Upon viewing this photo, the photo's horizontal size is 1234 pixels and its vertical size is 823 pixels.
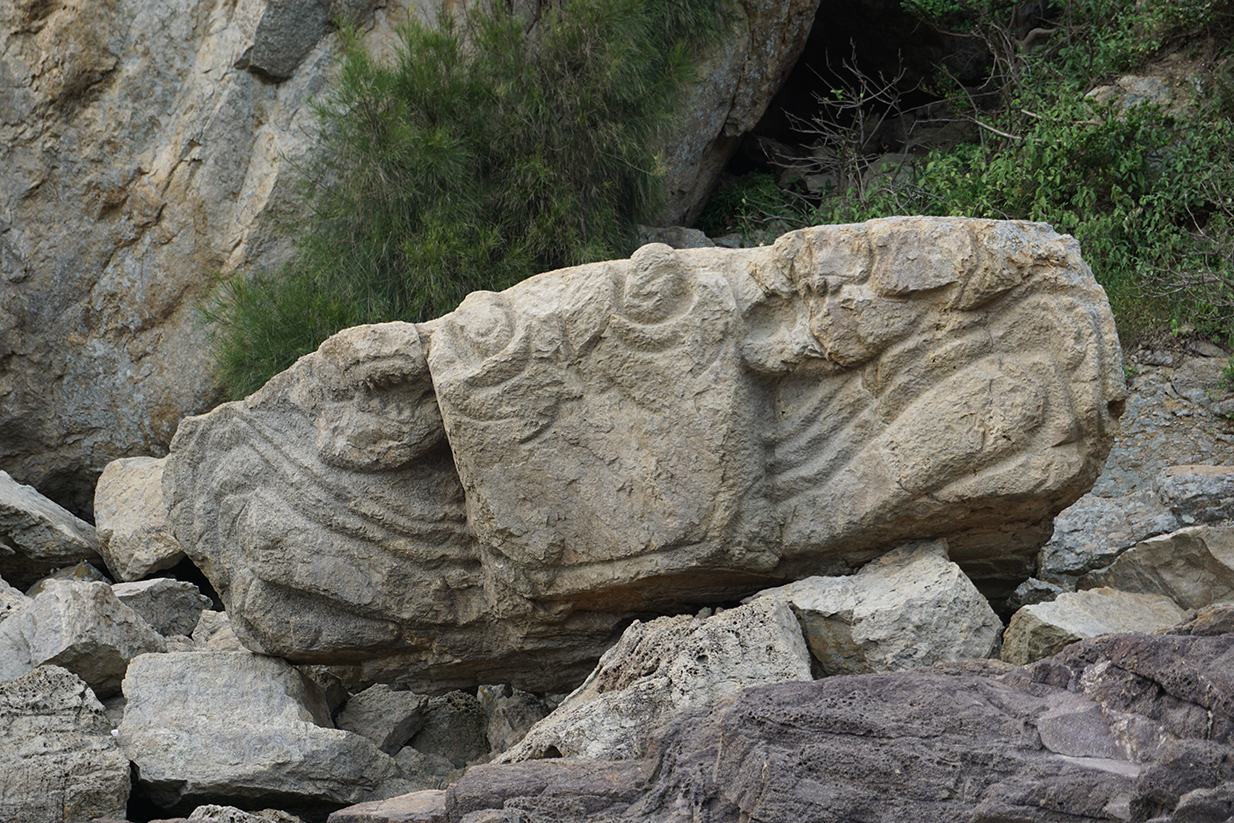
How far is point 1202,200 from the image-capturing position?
6.02m

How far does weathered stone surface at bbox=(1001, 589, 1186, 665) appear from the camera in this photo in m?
2.88

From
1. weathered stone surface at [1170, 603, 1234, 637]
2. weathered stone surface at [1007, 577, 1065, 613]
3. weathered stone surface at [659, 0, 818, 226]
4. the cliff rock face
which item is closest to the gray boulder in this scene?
the cliff rock face

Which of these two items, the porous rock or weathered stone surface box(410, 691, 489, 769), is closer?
weathered stone surface box(410, 691, 489, 769)

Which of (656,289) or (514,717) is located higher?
(656,289)

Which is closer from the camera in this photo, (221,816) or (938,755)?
(938,755)

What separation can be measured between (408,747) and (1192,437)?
3859mm

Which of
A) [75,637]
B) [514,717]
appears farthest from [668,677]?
[75,637]

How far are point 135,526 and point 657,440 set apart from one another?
3518mm

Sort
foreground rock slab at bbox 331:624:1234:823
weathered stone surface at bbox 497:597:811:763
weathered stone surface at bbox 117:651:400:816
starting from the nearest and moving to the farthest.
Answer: foreground rock slab at bbox 331:624:1234:823 < weathered stone surface at bbox 497:597:811:763 < weathered stone surface at bbox 117:651:400:816

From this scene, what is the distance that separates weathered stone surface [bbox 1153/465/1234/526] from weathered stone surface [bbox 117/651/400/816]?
9.13 ft

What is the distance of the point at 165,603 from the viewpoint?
4926 mm

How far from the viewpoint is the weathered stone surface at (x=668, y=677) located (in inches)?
104

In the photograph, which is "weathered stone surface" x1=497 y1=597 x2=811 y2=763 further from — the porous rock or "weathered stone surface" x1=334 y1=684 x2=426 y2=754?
the porous rock

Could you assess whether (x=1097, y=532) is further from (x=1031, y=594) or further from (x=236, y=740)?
(x=236, y=740)
